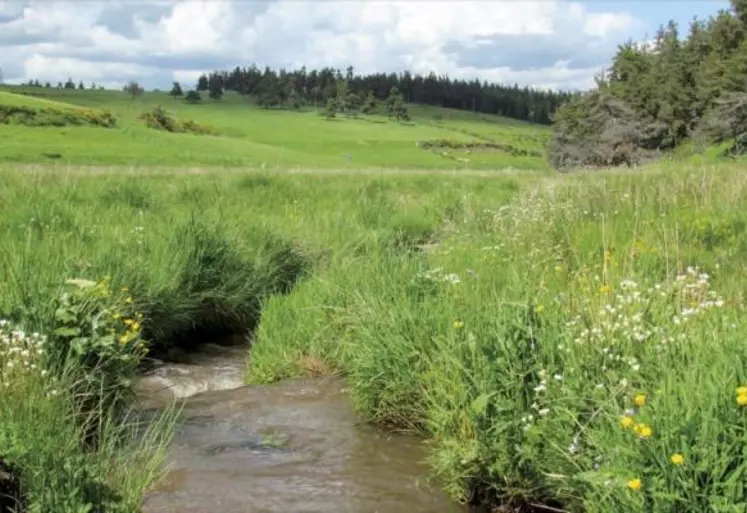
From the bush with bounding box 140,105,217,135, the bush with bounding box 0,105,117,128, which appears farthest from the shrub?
the bush with bounding box 140,105,217,135

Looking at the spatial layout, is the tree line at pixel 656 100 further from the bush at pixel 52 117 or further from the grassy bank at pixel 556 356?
the grassy bank at pixel 556 356

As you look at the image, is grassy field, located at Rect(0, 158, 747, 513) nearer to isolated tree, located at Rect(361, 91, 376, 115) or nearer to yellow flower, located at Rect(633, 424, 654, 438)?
yellow flower, located at Rect(633, 424, 654, 438)

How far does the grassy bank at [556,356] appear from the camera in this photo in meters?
4.16

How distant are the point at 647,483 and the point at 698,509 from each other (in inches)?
9.8

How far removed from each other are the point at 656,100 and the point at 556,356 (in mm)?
81171

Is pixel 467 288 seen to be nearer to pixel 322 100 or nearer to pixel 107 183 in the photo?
pixel 107 183

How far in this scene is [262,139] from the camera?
116 meters

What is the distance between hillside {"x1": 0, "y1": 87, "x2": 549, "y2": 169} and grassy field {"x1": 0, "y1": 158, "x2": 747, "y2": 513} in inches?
1507

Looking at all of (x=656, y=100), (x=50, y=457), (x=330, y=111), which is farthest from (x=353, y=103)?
(x=50, y=457)

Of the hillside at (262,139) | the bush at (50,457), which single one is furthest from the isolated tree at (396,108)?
the bush at (50,457)

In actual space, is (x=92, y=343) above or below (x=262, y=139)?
above

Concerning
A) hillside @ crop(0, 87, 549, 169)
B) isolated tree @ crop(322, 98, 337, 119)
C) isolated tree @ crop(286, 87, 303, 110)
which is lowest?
hillside @ crop(0, 87, 549, 169)

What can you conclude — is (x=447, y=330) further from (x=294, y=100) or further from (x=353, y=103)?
(x=353, y=103)

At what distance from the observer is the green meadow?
4535 millimetres
